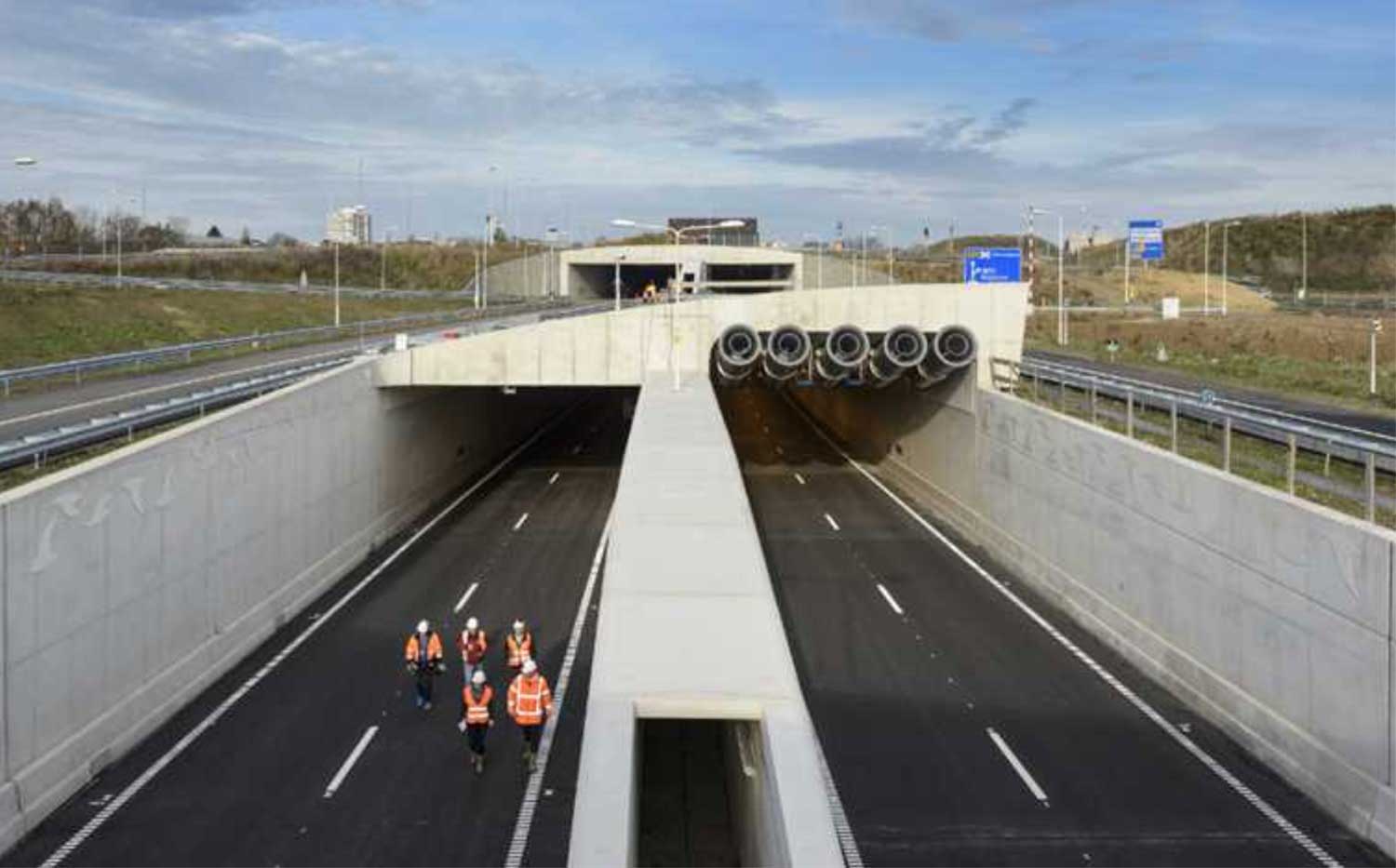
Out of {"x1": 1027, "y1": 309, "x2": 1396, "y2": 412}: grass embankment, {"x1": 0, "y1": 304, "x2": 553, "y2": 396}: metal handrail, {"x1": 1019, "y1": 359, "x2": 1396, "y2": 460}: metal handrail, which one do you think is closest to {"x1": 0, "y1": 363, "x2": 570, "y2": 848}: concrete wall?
{"x1": 0, "y1": 304, "x2": 553, "y2": 396}: metal handrail

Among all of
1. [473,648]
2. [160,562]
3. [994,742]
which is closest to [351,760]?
[473,648]

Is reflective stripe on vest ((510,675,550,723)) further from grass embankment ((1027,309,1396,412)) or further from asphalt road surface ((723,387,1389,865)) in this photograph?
grass embankment ((1027,309,1396,412))

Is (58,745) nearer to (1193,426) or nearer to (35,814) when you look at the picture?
(35,814)

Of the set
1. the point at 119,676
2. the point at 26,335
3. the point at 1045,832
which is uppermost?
the point at 26,335

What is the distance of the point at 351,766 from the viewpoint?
17219 mm

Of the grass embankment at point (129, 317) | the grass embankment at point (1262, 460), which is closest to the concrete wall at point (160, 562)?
the grass embankment at point (1262, 460)

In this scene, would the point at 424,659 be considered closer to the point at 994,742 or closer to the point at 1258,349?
the point at 994,742

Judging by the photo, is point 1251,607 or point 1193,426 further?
point 1193,426

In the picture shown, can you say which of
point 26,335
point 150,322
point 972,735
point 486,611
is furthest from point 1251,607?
point 150,322

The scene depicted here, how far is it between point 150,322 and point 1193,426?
46.1m

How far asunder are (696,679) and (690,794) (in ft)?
11.0

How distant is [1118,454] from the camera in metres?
24.6

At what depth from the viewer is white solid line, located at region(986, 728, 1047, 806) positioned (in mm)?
16469

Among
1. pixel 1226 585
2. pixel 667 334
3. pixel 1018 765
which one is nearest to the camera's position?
pixel 1018 765
